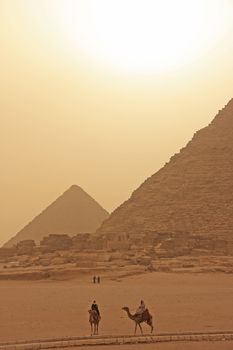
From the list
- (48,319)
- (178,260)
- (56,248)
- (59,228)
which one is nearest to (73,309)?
(48,319)

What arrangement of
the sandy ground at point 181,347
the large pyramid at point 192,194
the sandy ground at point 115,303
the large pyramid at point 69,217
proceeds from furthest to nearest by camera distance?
the large pyramid at point 69,217 < the large pyramid at point 192,194 < the sandy ground at point 115,303 < the sandy ground at point 181,347

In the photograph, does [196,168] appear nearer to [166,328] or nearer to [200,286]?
[200,286]

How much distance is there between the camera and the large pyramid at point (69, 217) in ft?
227

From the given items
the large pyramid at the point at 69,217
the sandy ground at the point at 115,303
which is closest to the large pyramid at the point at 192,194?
the sandy ground at the point at 115,303

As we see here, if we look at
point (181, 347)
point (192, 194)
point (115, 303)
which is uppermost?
point (192, 194)

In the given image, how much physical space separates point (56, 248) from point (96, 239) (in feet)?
6.67

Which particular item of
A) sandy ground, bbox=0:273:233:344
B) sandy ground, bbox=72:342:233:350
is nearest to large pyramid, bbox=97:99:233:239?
sandy ground, bbox=0:273:233:344

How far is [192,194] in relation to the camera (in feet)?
151

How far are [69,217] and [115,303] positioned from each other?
5034cm

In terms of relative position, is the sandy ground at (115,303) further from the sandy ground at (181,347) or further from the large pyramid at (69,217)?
the large pyramid at (69,217)

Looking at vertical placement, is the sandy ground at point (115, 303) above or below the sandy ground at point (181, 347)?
above

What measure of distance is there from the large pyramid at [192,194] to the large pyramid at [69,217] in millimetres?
18818

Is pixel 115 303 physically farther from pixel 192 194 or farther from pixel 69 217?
pixel 69 217

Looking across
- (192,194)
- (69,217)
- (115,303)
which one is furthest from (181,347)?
(69,217)
